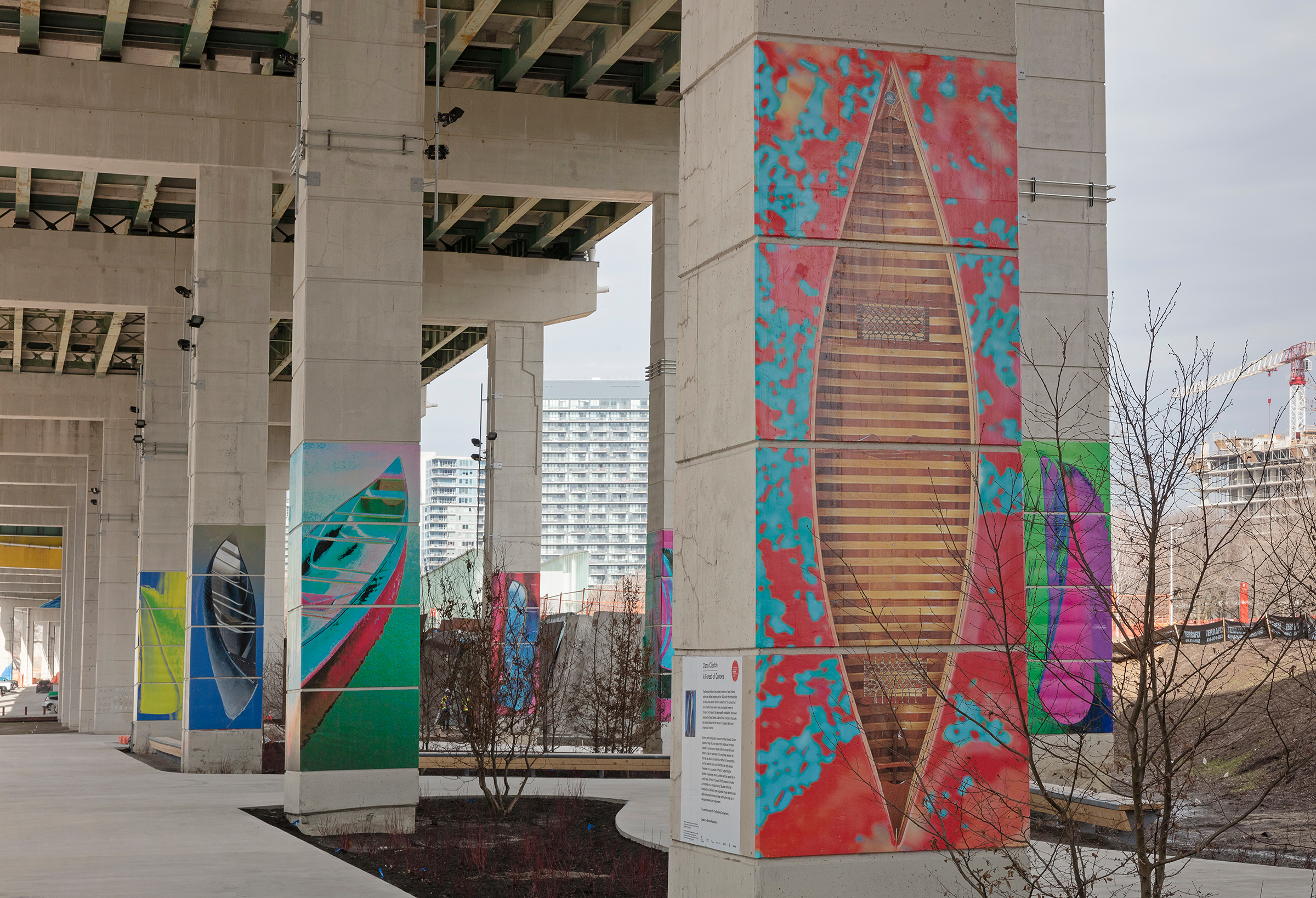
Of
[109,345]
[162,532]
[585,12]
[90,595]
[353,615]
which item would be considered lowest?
[90,595]

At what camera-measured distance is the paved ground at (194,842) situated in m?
11.1

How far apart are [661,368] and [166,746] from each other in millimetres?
14100

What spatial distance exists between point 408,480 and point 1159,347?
36.0 ft

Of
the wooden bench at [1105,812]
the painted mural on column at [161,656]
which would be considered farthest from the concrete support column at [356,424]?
the painted mural on column at [161,656]

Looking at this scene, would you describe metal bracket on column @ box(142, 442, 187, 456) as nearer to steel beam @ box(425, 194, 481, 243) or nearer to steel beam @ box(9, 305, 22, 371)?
steel beam @ box(425, 194, 481, 243)

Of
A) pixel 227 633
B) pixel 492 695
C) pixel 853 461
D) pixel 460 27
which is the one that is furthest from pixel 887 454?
pixel 227 633

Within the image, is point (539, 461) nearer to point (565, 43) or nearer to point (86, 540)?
point (565, 43)

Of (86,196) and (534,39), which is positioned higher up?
(534,39)

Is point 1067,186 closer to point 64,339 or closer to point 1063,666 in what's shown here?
point 1063,666

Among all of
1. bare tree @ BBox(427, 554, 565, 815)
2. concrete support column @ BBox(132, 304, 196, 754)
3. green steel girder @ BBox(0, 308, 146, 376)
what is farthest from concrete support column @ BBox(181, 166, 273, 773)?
green steel girder @ BBox(0, 308, 146, 376)

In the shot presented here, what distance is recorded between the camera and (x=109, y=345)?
44.9m

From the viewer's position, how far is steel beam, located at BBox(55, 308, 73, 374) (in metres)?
41.4

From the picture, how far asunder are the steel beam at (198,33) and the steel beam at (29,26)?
249cm

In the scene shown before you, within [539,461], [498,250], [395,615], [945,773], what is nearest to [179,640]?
[539,461]
